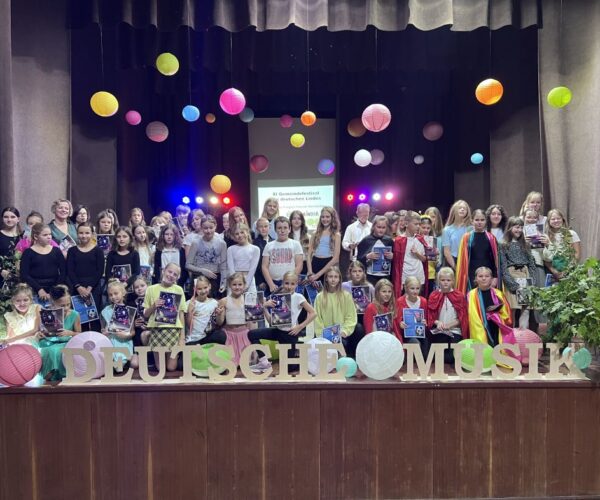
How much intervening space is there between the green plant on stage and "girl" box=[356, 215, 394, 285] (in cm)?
139

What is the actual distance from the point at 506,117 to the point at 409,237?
2859 millimetres

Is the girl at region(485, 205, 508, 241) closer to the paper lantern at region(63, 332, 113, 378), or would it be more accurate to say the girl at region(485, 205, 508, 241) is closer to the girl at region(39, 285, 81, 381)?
the paper lantern at region(63, 332, 113, 378)

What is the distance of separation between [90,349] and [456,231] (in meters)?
3.05

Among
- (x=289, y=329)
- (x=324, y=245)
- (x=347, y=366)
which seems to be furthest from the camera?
(x=324, y=245)

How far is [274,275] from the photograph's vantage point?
4.73 m

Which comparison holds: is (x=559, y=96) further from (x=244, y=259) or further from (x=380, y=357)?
(x=380, y=357)

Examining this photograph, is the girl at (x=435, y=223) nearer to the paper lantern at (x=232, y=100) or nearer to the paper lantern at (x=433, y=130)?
the paper lantern at (x=232, y=100)

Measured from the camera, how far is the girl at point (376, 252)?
4.64m

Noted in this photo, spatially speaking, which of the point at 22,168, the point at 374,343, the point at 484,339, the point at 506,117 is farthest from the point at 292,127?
the point at 374,343

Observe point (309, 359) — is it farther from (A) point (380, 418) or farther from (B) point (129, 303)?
(B) point (129, 303)

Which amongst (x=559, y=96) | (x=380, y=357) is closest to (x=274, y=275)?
(x=380, y=357)

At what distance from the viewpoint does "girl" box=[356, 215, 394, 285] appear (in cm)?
464

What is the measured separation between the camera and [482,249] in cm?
455

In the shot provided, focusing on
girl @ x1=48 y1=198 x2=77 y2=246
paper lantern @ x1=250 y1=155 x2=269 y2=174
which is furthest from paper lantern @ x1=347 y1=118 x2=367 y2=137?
girl @ x1=48 y1=198 x2=77 y2=246
